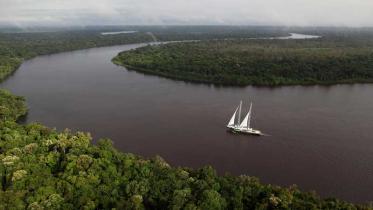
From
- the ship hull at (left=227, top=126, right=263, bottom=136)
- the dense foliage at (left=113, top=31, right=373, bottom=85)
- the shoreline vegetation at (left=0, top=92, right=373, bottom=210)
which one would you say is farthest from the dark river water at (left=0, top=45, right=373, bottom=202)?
the shoreline vegetation at (left=0, top=92, right=373, bottom=210)

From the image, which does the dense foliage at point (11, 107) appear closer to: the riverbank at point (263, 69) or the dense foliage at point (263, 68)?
the riverbank at point (263, 69)

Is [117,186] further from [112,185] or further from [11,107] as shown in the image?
[11,107]

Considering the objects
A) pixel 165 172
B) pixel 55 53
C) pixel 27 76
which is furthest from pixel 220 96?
pixel 55 53

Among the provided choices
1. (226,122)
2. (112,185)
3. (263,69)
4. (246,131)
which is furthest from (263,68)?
(112,185)

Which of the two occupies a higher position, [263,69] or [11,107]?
[263,69]

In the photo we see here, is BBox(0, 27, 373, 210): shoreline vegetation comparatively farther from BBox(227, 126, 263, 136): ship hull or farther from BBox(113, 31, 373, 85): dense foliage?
BBox(113, 31, 373, 85): dense foliage

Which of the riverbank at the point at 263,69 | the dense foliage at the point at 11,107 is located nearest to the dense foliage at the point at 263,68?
the riverbank at the point at 263,69

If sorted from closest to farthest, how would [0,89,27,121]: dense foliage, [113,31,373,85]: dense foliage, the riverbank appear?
1. [0,89,27,121]: dense foliage
2. the riverbank
3. [113,31,373,85]: dense foliage

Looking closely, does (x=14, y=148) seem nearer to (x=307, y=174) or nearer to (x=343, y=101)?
(x=307, y=174)

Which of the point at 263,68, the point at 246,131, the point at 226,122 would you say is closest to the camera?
the point at 246,131
